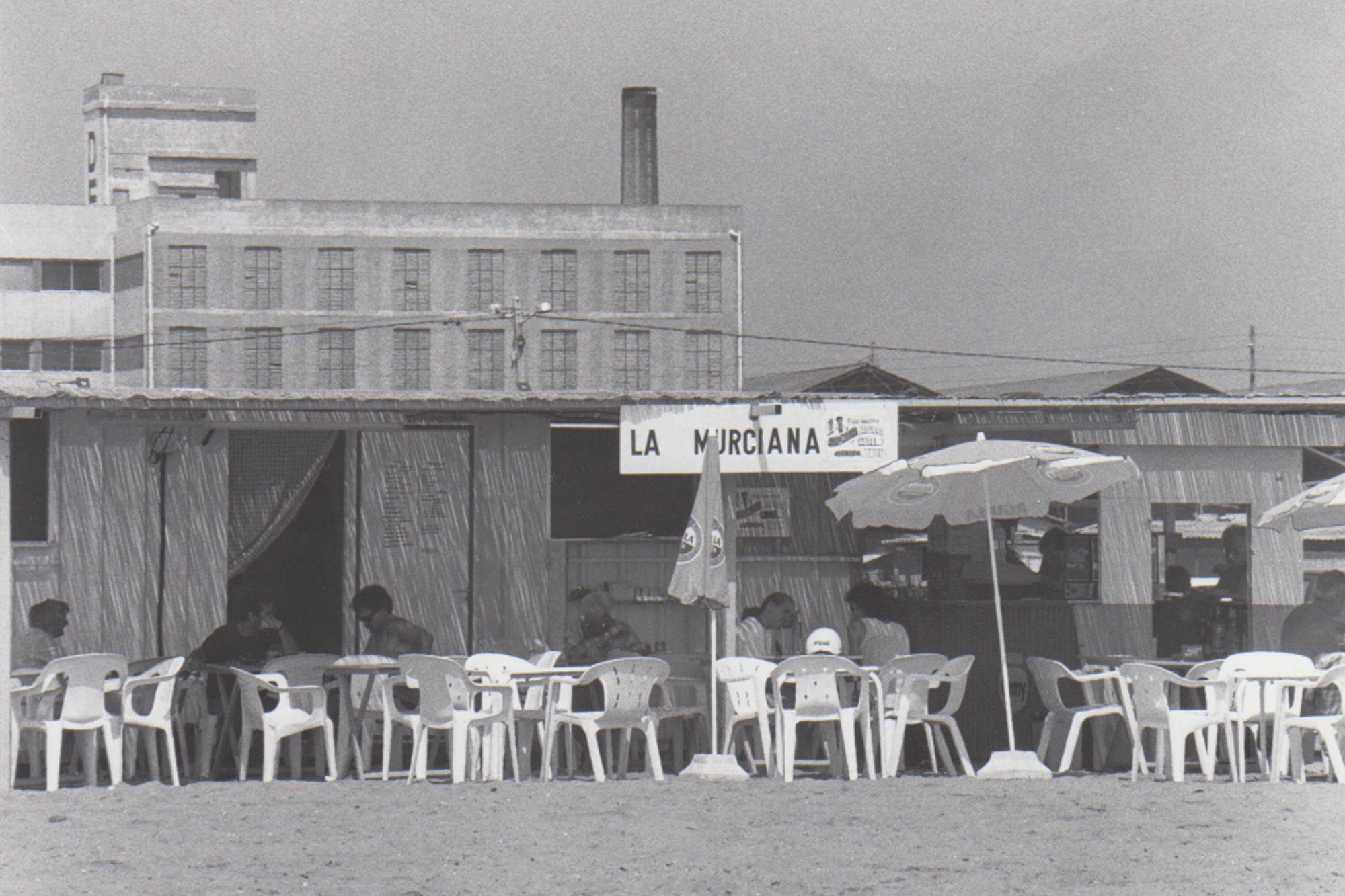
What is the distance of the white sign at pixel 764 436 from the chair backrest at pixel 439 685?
5.31 feet

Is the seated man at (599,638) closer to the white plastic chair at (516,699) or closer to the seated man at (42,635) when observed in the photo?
the white plastic chair at (516,699)

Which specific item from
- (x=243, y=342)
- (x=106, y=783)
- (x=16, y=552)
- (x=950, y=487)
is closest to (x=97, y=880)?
(x=106, y=783)

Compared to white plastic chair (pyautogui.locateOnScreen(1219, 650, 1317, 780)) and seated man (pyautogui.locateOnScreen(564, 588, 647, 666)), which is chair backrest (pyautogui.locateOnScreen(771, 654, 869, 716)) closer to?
seated man (pyautogui.locateOnScreen(564, 588, 647, 666))

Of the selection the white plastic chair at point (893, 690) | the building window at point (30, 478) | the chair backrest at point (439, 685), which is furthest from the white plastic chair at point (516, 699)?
the building window at point (30, 478)

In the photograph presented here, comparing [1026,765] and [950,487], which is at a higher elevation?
[950,487]

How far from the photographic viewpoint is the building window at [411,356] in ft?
235

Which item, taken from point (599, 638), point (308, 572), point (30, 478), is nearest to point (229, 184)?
point (308, 572)

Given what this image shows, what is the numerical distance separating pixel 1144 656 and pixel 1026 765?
2611 millimetres

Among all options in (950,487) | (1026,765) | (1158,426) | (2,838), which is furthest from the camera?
(1158,426)

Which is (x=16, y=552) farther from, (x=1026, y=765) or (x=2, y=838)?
(x=1026, y=765)

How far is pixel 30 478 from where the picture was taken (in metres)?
12.1

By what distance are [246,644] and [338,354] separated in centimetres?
6083

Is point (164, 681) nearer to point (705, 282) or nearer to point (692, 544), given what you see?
point (692, 544)

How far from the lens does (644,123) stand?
232 ft
